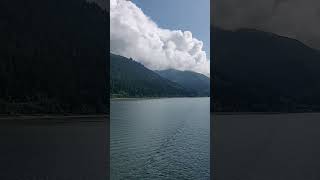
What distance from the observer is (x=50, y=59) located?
59.1m

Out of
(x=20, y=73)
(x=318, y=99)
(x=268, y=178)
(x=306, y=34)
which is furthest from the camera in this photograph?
(x=306, y=34)

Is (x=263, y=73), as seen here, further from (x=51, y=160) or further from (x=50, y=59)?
(x=51, y=160)

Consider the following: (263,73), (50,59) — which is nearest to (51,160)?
(50,59)

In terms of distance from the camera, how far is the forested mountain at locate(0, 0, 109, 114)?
5194 cm

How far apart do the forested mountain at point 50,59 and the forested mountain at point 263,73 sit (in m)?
26.1

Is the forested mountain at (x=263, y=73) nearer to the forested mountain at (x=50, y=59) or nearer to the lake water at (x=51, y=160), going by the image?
the forested mountain at (x=50, y=59)

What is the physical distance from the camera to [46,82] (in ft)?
186

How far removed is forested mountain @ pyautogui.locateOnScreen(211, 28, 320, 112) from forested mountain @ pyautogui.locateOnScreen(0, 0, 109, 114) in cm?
2605

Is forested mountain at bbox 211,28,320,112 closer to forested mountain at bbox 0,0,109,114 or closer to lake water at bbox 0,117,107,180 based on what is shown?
forested mountain at bbox 0,0,109,114

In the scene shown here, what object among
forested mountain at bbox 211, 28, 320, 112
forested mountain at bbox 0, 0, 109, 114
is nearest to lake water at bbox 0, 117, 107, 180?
forested mountain at bbox 0, 0, 109, 114

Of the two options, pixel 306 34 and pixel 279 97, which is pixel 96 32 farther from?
pixel 306 34

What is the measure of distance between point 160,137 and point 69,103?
105 ft

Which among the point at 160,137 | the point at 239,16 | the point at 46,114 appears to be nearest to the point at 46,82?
the point at 46,114

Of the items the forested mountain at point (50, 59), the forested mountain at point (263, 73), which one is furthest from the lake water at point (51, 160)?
A: the forested mountain at point (263, 73)
